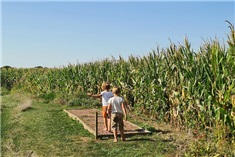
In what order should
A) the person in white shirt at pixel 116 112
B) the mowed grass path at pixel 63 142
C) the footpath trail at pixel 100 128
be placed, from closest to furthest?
the mowed grass path at pixel 63 142 → the person in white shirt at pixel 116 112 → the footpath trail at pixel 100 128

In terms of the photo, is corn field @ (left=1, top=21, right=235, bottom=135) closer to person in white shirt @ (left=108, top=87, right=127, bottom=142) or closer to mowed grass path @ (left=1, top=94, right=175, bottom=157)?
mowed grass path @ (left=1, top=94, right=175, bottom=157)

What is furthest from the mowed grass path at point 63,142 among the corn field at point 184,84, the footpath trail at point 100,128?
the corn field at point 184,84

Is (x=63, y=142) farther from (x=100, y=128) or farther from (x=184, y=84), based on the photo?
(x=184, y=84)

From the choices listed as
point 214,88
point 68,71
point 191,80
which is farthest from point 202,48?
point 68,71

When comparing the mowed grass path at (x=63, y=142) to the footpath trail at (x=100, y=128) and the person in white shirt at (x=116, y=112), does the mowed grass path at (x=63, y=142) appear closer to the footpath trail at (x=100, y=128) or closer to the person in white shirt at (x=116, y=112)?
the footpath trail at (x=100, y=128)

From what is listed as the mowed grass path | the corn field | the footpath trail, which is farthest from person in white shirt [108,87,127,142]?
the corn field

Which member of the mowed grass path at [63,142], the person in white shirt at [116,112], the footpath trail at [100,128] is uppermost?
the person in white shirt at [116,112]

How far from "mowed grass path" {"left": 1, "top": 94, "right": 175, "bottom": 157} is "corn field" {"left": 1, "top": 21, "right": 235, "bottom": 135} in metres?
1.37

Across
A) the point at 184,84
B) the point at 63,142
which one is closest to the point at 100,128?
the point at 63,142

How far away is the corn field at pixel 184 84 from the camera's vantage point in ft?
28.3

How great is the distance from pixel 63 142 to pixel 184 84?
156 inches

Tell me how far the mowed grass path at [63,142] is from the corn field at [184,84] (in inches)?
54.0

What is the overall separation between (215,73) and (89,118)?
5.72 metres

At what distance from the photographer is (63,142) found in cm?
943
